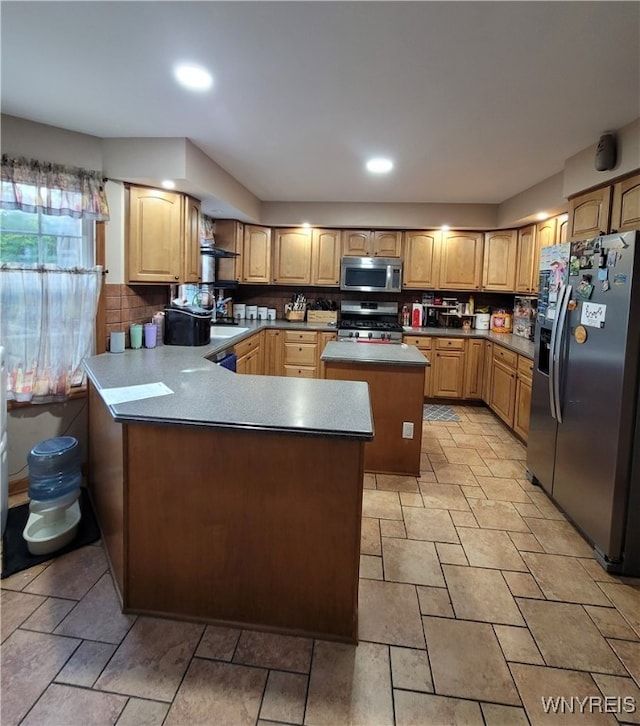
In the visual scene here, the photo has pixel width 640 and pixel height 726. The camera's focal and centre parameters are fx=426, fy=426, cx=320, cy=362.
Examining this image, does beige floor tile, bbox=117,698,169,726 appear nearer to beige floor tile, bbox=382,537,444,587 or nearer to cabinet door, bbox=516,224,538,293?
beige floor tile, bbox=382,537,444,587

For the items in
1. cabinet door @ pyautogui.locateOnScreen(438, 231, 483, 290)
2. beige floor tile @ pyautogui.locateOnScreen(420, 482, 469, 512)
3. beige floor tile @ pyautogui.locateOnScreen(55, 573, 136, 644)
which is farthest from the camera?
cabinet door @ pyautogui.locateOnScreen(438, 231, 483, 290)

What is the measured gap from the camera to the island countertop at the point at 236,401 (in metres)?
1.63

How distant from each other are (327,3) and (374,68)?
1.60 ft

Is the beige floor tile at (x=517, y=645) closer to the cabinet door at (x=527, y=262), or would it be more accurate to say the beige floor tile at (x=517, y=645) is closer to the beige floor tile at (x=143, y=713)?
the beige floor tile at (x=143, y=713)

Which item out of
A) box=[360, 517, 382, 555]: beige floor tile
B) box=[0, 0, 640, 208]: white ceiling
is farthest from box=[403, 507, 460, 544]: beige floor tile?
box=[0, 0, 640, 208]: white ceiling

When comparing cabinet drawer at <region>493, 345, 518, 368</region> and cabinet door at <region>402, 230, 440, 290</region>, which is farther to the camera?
cabinet door at <region>402, 230, 440, 290</region>

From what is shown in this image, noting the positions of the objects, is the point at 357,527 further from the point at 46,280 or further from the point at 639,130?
the point at 639,130

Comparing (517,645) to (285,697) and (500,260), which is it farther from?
(500,260)

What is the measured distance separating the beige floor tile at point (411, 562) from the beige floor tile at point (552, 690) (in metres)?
0.52

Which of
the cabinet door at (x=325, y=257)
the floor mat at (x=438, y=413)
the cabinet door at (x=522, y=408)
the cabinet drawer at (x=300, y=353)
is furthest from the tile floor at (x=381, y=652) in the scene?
the cabinet door at (x=325, y=257)

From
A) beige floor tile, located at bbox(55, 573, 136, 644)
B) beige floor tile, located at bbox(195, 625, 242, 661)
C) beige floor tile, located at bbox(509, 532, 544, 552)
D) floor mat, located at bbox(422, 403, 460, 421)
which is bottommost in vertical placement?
beige floor tile, located at bbox(195, 625, 242, 661)

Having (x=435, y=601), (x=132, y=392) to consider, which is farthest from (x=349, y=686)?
(x=132, y=392)

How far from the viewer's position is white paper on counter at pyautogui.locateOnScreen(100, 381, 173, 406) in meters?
1.89

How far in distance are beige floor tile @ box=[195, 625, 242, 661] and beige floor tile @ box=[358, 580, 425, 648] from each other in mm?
517
